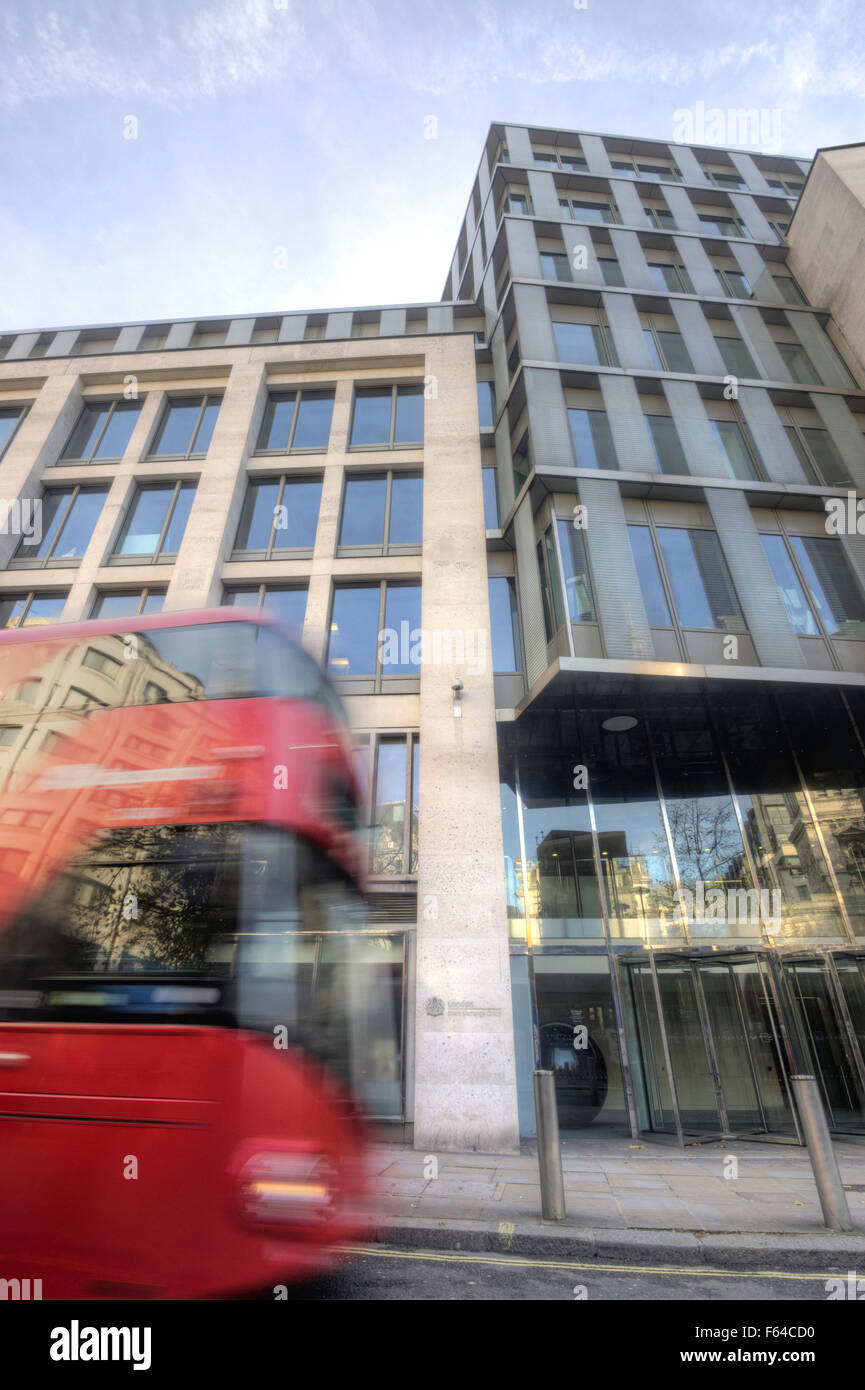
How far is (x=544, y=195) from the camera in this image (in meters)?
16.9

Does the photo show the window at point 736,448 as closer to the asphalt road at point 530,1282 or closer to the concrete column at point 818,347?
the concrete column at point 818,347

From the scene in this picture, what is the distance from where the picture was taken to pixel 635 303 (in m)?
15.0

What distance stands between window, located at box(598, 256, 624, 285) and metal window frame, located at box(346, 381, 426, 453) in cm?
578

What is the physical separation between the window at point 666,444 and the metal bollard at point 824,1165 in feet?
37.2

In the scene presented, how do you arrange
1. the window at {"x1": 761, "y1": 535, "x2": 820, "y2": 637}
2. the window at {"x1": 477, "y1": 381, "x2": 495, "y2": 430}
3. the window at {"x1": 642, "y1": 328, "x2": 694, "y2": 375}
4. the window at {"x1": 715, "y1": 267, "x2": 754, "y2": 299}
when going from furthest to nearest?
1. the window at {"x1": 715, "y1": 267, "x2": 754, "y2": 299}
2. the window at {"x1": 477, "y1": 381, "x2": 495, "y2": 430}
3. the window at {"x1": 642, "y1": 328, "x2": 694, "y2": 375}
4. the window at {"x1": 761, "y1": 535, "x2": 820, "y2": 637}

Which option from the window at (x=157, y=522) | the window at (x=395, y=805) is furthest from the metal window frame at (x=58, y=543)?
the window at (x=395, y=805)

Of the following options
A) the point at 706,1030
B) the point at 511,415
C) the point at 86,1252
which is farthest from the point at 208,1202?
the point at 511,415

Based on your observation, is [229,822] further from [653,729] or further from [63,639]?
[653,729]

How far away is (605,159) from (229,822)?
24579mm

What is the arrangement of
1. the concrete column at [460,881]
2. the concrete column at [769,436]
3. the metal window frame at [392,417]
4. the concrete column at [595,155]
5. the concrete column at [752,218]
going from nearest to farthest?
the concrete column at [460,881], the concrete column at [769,436], the metal window frame at [392,417], the concrete column at [752,218], the concrete column at [595,155]

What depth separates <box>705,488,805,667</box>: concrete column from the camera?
10.6 metres

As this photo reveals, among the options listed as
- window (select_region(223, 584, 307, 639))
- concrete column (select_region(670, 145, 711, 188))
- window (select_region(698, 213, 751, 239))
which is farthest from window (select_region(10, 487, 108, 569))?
concrete column (select_region(670, 145, 711, 188))

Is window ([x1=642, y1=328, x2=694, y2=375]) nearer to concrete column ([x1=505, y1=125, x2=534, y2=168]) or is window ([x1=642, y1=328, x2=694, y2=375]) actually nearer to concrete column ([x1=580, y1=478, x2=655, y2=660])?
concrete column ([x1=580, y1=478, x2=655, y2=660])

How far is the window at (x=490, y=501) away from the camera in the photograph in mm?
14020
